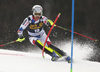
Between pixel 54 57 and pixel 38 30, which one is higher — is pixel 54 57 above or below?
below

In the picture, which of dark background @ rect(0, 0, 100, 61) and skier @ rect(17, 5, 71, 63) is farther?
dark background @ rect(0, 0, 100, 61)

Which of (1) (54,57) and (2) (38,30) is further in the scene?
(2) (38,30)

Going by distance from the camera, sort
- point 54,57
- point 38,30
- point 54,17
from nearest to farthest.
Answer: point 54,57 → point 38,30 → point 54,17

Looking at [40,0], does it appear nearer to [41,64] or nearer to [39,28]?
[39,28]

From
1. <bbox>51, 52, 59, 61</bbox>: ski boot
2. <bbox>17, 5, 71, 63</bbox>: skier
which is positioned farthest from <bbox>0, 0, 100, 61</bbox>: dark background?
<bbox>51, 52, 59, 61</bbox>: ski boot

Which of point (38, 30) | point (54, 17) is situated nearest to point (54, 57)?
point (38, 30)

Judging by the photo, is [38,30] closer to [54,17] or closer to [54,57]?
[54,57]

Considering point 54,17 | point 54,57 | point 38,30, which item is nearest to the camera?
point 54,57

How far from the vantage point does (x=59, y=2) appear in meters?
6.62

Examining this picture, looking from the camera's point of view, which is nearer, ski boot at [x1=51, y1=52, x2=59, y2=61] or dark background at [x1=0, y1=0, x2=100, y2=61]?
ski boot at [x1=51, y1=52, x2=59, y2=61]

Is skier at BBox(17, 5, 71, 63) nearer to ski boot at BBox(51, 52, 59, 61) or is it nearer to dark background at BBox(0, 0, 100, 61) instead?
ski boot at BBox(51, 52, 59, 61)

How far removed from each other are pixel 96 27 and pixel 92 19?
303mm

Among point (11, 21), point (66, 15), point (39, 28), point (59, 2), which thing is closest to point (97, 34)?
point (66, 15)

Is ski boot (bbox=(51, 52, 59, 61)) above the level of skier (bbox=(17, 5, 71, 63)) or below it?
below
